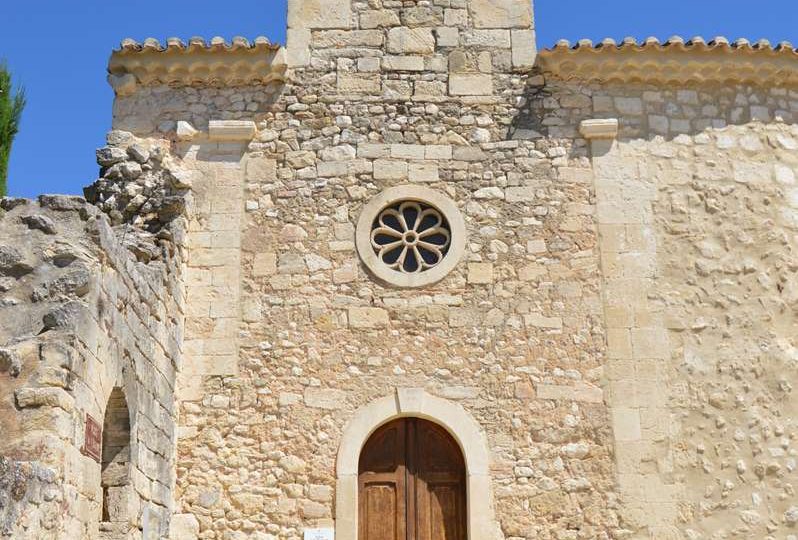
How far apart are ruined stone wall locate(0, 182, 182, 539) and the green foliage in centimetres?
432

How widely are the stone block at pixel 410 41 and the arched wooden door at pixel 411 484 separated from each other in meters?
3.51

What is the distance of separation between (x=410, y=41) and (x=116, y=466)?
4.93m

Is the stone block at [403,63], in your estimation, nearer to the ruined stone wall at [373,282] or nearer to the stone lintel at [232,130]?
the ruined stone wall at [373,282]

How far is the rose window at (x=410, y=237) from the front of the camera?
29.1ft

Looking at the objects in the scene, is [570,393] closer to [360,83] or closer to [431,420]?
[431,420]

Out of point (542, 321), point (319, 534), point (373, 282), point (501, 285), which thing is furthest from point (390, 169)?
point (319, 534)

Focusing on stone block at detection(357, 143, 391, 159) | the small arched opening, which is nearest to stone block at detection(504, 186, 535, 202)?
stone block at detection(357, 143, 391, 159)

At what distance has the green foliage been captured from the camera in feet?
35.8

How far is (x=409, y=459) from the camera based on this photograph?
8.40 m

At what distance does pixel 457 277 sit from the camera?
8.77 m

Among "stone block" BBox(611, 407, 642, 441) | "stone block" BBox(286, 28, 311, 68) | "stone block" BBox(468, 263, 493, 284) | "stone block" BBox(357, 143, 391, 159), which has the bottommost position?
"stone block" BBox(611, 407, 642, 441)

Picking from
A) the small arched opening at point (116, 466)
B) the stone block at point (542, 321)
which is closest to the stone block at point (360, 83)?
the stone block at point (542, 321)

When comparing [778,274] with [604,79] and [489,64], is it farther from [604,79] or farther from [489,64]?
[489,64]

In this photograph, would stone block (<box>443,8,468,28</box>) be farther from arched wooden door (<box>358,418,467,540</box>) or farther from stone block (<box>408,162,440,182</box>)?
arched wooden door (<box>358,418,467,540</box>)
